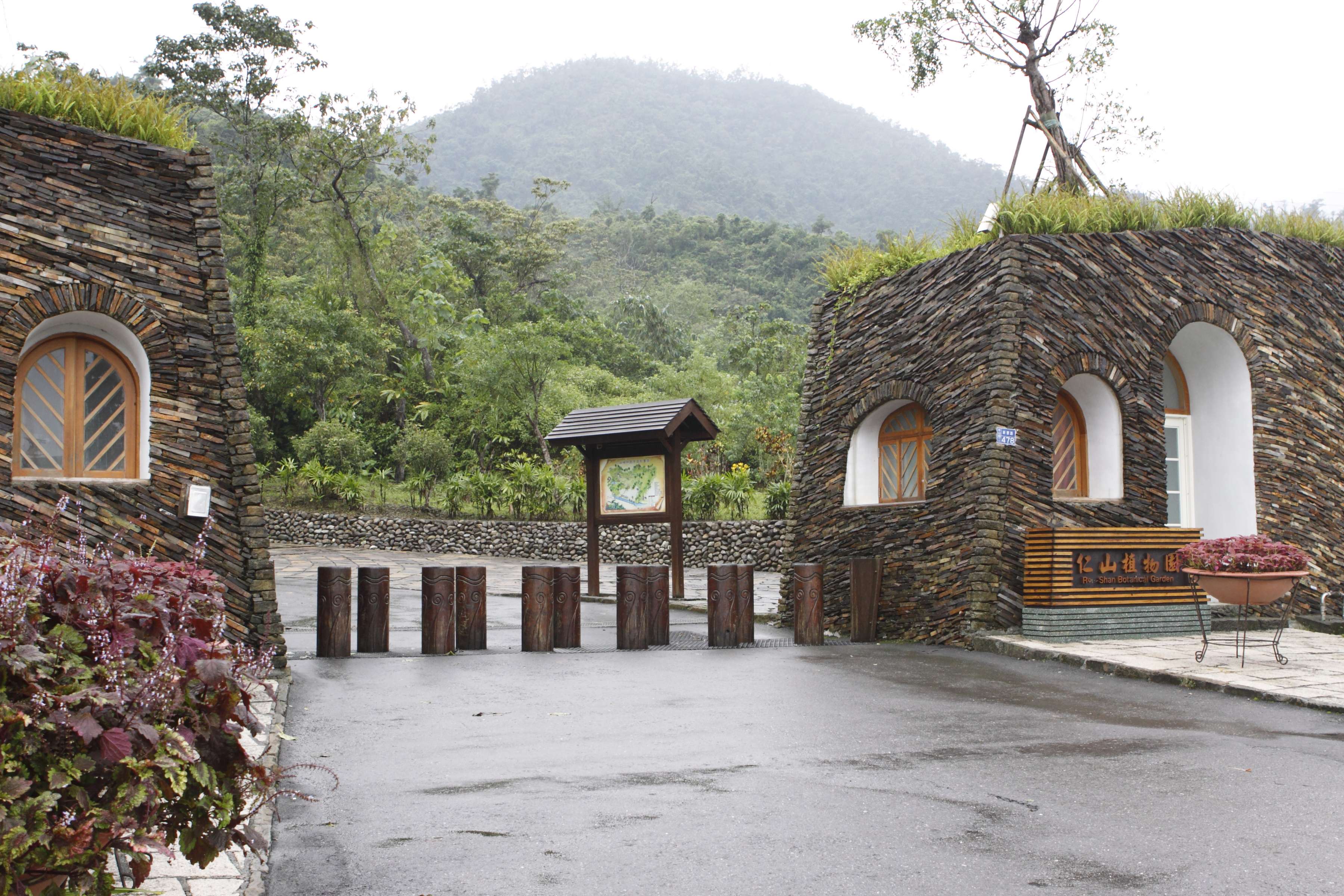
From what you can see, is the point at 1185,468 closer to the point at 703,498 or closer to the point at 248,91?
the point at 703,498

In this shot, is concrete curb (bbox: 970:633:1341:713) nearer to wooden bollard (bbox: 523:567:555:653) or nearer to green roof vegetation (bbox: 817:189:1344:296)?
wooden bollard (bbox: 523:567:555:653)

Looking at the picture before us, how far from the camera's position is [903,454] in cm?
1341

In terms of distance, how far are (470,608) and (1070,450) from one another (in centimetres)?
703

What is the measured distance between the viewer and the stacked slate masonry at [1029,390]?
460 inches

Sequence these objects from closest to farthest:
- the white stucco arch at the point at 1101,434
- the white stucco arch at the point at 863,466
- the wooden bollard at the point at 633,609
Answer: the wooden bollard at the point at 633,609, the white stucco arch at the point at 1101,434, the white stucco arch at the point at 863,466

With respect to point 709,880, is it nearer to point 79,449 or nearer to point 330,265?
point 79,449

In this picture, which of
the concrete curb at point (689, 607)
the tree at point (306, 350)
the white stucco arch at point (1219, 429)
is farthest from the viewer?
the tree at point (306, 350)

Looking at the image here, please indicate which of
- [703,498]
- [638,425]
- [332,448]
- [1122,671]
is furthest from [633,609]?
[332,448]

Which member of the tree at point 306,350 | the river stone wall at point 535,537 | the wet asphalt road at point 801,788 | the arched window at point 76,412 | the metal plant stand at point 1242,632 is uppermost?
the tree at point 306,350

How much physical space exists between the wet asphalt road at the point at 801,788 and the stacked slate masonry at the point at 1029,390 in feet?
9.35

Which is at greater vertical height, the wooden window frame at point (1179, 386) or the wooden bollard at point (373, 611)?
the wooden window frame at point (1179, 386)

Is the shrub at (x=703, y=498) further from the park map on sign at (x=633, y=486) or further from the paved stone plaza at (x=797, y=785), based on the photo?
the paved stone plaza at (x=797, y=785)

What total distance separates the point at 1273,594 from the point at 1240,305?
5.00 m

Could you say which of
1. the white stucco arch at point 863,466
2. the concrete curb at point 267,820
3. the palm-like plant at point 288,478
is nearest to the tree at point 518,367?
the palm-like plant at point 288,478
